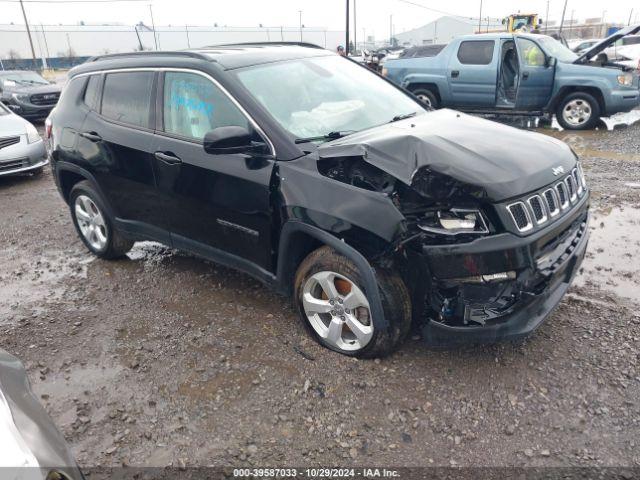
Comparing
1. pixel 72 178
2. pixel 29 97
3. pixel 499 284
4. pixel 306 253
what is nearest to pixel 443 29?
pixel 29 97

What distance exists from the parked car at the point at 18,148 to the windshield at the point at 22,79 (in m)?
7.10

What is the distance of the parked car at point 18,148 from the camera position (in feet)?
25.3

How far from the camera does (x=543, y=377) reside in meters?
2.87

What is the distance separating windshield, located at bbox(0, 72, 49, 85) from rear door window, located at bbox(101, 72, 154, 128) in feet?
40.3

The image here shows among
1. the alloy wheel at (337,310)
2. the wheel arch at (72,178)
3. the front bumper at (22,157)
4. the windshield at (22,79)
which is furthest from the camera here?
the windshield at (22,79)

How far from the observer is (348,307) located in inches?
118

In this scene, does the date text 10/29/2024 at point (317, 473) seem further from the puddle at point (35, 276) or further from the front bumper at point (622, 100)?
the front bumper at point (622, 100)

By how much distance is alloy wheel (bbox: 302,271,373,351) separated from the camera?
9.74 feet

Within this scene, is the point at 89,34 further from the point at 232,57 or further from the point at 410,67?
the point at 232,57

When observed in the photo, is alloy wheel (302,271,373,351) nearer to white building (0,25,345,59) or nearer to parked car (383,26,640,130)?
parked car (383,26,640,130)

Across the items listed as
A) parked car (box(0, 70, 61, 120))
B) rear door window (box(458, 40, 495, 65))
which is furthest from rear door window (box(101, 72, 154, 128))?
parked car (box(0, 70, 61, 120))

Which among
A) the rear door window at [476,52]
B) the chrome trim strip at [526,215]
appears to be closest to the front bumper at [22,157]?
the chrome trim strip at [526,215]

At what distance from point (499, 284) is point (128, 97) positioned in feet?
10.4

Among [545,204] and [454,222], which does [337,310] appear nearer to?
[454,222]
